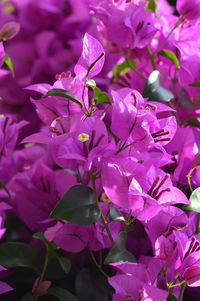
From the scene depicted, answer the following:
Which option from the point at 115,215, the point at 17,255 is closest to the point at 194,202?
the point at 115,215

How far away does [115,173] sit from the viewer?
1.46ft

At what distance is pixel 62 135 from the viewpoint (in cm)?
45

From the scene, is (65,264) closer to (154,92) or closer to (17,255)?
(17,255)

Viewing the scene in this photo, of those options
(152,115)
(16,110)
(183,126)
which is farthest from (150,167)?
(16,110)

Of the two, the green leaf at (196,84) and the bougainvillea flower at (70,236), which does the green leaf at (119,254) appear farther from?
the green leaf at (196,84)

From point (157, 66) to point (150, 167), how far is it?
21cm

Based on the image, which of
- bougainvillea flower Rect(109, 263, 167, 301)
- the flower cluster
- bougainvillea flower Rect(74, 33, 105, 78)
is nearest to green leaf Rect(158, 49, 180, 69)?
the flower cluster

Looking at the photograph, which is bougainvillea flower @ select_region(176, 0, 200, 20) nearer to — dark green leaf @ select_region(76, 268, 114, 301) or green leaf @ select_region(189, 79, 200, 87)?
green leaf @ select_region(189, 79, 200, 87)

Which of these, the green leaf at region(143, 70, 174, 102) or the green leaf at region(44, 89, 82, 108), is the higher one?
the green leaf at region(44, 89, 82, 108)

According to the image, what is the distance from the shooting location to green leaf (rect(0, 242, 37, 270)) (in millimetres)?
520

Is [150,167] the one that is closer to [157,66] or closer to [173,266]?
[173,266]

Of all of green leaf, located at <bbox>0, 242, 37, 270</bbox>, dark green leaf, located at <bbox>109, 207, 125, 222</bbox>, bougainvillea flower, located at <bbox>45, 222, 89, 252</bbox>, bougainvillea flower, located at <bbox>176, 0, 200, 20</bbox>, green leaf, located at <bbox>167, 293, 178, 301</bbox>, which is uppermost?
bougainvillea flower, located at <bbox>176, 0, 200, 20</bbox>

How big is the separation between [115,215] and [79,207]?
0.16ft

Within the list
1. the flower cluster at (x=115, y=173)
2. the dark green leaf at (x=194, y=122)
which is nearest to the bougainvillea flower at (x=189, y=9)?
the flower cluster at (x=115, y=173)
